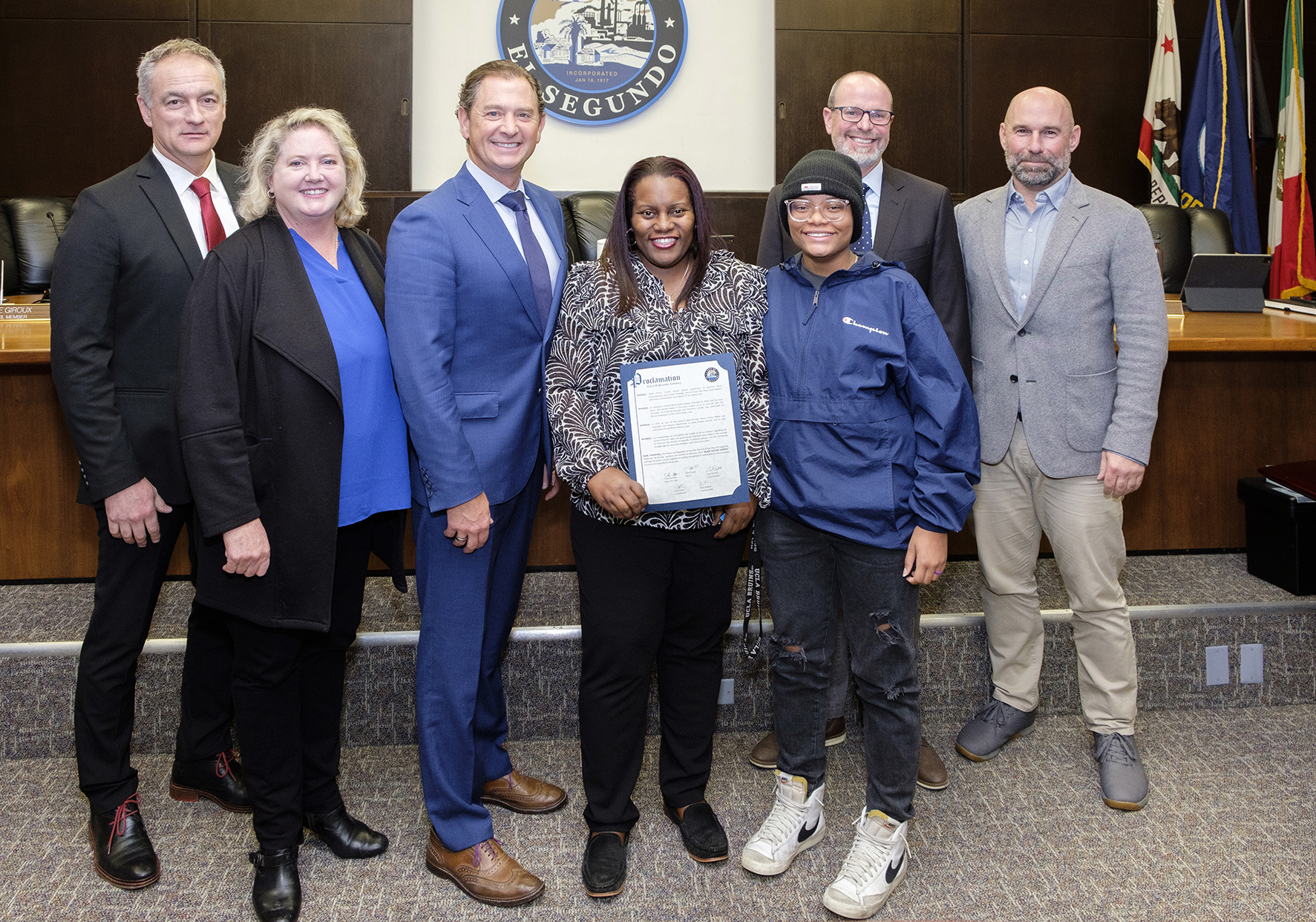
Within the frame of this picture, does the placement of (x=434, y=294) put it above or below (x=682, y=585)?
above

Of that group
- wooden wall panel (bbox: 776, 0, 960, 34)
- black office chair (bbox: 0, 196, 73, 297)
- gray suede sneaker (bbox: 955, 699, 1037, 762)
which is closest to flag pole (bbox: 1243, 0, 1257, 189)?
wooden wall panel (bbox: 776, 0, 960, 34)

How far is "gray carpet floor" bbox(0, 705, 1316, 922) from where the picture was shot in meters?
1.81

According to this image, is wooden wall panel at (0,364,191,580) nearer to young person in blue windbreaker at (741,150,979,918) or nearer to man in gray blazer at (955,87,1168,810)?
young person in blue windbreaker at (741,150,979,918)

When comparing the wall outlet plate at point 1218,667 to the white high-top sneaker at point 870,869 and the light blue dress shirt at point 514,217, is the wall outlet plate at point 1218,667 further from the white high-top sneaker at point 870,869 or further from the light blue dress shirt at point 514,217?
the light blue dress shirt at point 514,217

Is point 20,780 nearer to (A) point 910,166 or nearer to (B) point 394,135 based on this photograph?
(B) point 394,135

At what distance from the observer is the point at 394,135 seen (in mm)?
4988

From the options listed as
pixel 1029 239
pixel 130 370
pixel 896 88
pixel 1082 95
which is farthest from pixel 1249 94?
pixel 130 370

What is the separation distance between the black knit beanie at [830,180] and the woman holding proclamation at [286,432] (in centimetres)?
77

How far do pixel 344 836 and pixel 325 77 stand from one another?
4.13m

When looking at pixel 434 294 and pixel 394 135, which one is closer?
pixel 434 294

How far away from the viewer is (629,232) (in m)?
1.74

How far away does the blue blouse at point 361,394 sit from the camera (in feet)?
5.59

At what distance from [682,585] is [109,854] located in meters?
1.20

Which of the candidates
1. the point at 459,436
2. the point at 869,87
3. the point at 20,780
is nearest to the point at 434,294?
the point at 459,436
